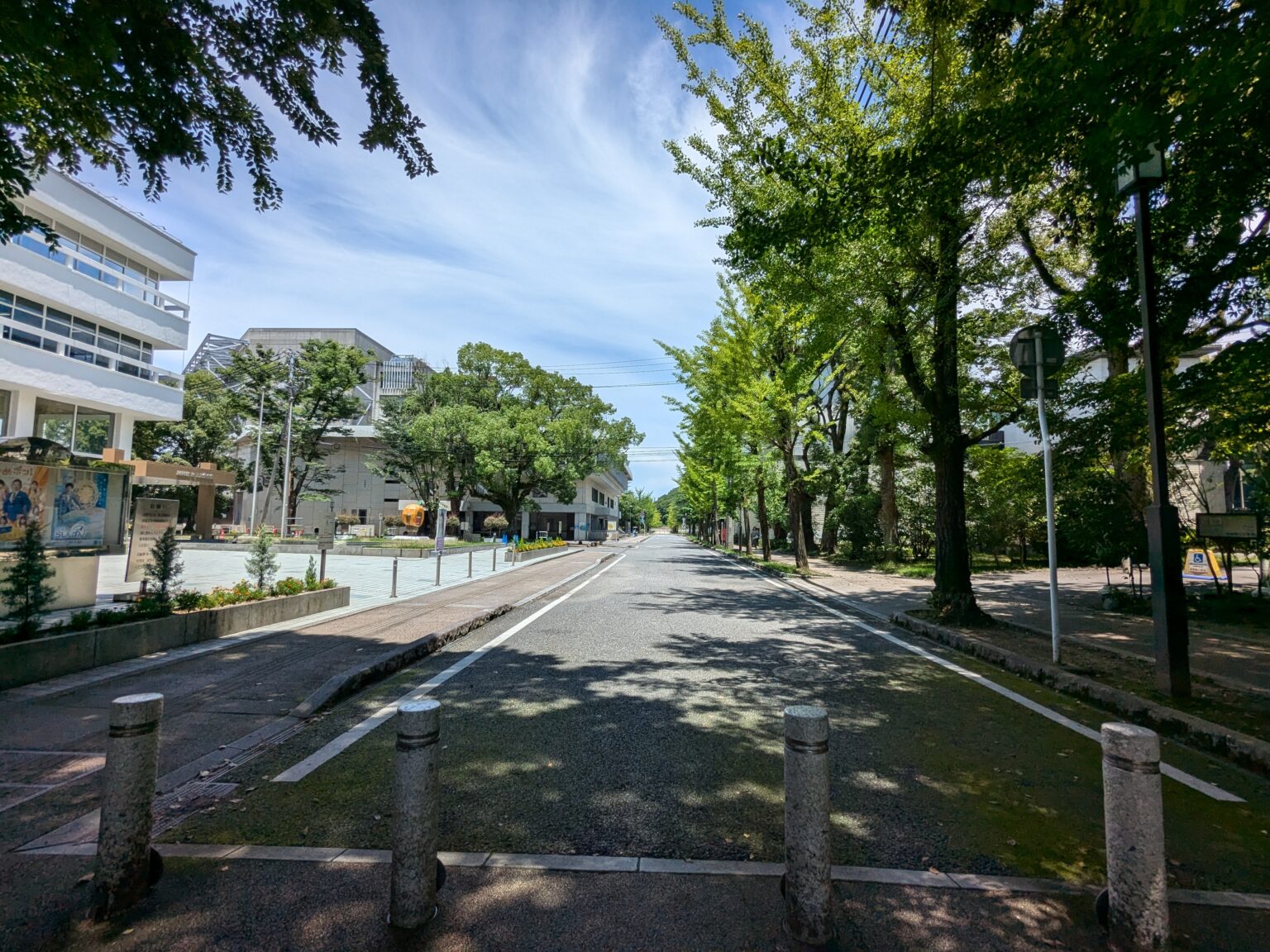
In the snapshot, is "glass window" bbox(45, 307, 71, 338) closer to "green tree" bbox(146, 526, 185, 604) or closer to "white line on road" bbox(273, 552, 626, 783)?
"green tree" bbox(146, 526, 185, 604)

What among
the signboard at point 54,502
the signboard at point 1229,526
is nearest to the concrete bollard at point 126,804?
the signboard at point 54,502

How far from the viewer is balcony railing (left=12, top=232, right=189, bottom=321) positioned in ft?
81.3

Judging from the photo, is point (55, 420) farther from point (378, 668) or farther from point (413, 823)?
point (413, 823)

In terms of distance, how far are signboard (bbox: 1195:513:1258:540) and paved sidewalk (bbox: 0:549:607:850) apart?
12.7 meters

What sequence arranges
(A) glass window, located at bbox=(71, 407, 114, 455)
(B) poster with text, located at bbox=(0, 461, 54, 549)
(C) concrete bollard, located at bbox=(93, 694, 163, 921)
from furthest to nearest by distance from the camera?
(A) glass window, located at bbox=(71, 407, 114, 455) → (B) poster with text, located at bbox=(0, 461, 54, 549) → (C) concrete bollard, located at bbox=(93, 694, 163, 921)

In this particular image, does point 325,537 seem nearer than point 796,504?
Yes

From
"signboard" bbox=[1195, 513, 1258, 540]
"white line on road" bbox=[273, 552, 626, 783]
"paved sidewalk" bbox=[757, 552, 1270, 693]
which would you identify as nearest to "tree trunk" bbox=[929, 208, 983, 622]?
"paved sidewalk" bbox=[757, 552, 1270, 693]

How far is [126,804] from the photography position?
2.58 m

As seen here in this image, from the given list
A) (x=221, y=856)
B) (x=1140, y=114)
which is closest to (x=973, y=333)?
(x=1140, y=114)

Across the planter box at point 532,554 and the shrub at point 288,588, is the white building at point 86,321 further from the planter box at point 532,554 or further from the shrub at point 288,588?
the shrub at point 288,588

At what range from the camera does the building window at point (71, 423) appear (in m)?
27.1

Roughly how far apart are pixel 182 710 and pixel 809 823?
17.7ft

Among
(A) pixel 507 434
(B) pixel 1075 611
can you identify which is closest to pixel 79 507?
(B) pixel 1075 611

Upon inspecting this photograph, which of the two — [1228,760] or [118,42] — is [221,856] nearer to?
[118,42]
